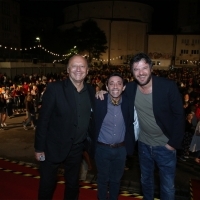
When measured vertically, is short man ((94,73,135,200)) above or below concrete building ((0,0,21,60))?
below

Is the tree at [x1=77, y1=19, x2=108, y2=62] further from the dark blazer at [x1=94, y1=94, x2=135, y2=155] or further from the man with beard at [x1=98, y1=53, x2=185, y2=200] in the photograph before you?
the man with beard at [x1=98, y1=53, x2=185, y2=200]

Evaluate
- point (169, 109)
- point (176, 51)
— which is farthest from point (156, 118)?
point (176, 51)

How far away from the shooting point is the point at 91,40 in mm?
58562

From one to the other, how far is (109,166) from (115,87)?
1.01 meters

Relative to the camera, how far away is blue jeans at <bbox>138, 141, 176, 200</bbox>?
319 cm

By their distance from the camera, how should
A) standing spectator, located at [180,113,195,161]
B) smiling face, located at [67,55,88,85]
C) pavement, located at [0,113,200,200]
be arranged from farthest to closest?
1. standing spectator, located at [180,113,195,161]
2. pavement, located at [0,113,200,200]
3. smiling face, located at [67,55,88,85]

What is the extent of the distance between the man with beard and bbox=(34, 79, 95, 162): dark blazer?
2.36 ft

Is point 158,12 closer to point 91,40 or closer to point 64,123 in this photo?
point 91,40

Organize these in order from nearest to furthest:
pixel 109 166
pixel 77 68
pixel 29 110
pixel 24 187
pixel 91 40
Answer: pixel 77 68 < pixel 109 166 < pixel 24 187 < pixel 29 110 < pixel 91 40

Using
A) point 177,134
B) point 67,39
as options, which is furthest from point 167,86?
point 67,39

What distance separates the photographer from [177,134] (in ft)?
10.0

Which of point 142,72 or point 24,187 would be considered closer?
point 142,72

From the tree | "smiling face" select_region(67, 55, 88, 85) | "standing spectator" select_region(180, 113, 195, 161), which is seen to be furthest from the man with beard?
the tree

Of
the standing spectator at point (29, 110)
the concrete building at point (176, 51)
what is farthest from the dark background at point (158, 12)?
the standing spectator at point (29, 110)
